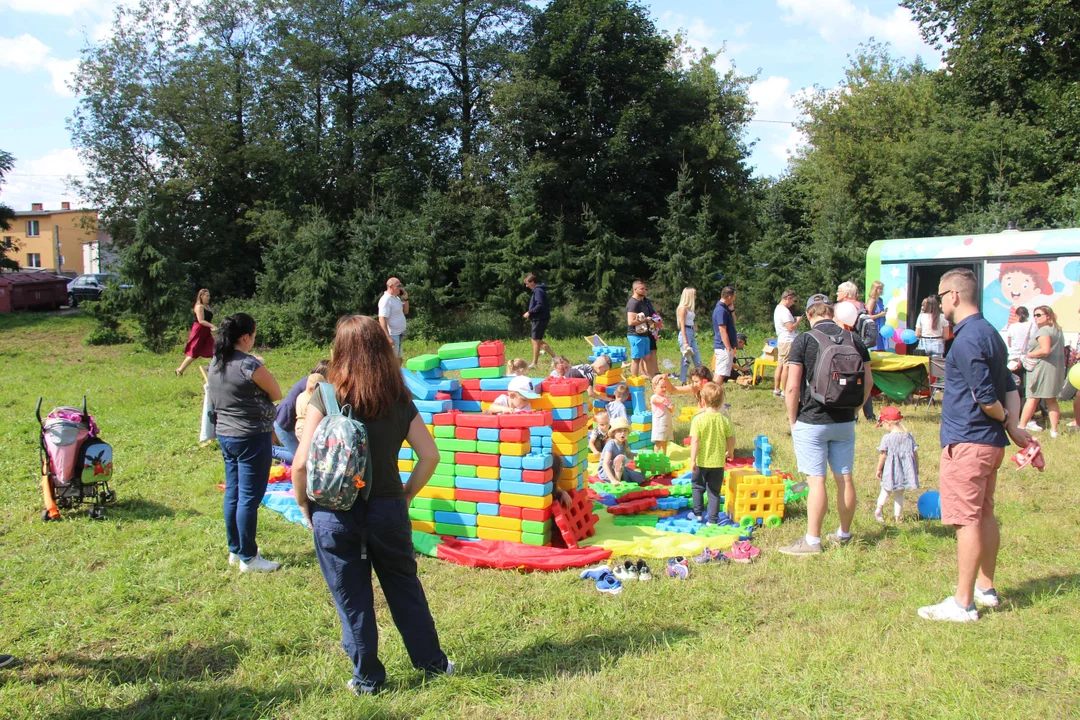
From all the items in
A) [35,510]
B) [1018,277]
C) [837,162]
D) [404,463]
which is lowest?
[35,510]

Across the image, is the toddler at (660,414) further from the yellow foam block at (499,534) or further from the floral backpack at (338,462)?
the floral backpack at (338,462)

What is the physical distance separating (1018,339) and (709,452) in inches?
227

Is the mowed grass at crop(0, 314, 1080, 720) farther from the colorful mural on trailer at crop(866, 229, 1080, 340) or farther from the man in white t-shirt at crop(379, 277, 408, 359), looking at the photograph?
the colorful mural on trailer at crop(866, 229, 1080, 340)

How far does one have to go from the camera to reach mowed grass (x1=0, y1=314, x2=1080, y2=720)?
370 centimetres

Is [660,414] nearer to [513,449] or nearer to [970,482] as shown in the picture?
[513,449]

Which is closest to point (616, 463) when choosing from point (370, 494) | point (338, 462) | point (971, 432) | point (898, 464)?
point (898, 464)

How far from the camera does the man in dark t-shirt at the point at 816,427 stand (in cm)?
548

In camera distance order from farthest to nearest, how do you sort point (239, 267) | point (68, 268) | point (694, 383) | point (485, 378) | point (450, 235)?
point (68, 268) < point (239, 267) < point (450, 235) < point (694, 383) < point (485, 378)

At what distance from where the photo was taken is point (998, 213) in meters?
22.4

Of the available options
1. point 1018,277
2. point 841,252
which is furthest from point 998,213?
point 1018,277

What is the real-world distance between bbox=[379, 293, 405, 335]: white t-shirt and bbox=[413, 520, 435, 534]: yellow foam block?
6.19m

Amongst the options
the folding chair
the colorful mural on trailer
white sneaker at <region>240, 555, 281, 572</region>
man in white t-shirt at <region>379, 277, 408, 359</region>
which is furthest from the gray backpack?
the colorful mural on trailer

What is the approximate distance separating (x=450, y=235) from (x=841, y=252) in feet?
38.5

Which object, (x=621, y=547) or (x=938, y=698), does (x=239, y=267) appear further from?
(x=938, y=698)
